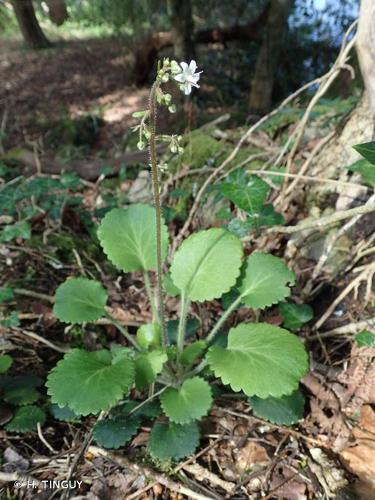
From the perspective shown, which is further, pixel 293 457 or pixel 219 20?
pixel 219 20

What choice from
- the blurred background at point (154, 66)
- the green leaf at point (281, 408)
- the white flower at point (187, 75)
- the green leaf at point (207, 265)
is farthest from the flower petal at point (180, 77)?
the blurred background at point (154, 66)

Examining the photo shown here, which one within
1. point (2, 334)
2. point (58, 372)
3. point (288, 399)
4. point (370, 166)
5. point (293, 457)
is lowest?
point (293, 457)

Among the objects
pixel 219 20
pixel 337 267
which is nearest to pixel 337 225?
pixel 337 267

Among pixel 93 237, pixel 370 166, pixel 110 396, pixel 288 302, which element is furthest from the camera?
pixel 93 237

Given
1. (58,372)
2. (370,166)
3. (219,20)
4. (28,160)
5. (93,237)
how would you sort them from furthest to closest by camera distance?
(219,20)
(28,160)
(93,237)
(370,166)
(58,372)

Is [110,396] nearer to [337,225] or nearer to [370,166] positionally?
[370,166]

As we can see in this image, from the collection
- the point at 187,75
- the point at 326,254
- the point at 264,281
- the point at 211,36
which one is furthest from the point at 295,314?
the point at 211,36
